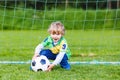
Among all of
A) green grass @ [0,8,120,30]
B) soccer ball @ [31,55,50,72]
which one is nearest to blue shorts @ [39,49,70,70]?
soccer ball @ [31,55,50,72]

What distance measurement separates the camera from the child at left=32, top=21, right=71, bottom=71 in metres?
5.66

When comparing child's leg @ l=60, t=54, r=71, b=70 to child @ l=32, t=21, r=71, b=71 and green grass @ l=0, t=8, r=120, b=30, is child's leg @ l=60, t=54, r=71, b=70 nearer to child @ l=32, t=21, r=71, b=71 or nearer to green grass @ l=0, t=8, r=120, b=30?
child @ l=32, t=21, r=71, b=71

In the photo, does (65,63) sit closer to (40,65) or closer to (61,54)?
(61,54)

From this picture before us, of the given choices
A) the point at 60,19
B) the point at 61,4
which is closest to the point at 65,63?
the point at 60,19

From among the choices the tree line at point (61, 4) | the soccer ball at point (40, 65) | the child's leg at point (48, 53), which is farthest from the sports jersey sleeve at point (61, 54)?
the tree line at point (61, 4)

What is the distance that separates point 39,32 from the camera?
48.1 feet

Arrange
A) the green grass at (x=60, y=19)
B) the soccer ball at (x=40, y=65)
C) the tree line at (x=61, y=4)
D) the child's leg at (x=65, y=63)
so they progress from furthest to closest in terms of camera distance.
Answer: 1. the tree line at (x=61, y=4)
2. the green grass at (x=60, y=19)
3. the child's leg at (x=65, y=63)
4. the soccer ball at (x=40, y=65)

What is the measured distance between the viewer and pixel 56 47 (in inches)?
229

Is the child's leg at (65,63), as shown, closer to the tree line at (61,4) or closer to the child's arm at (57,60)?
the child's arm at (57,60)

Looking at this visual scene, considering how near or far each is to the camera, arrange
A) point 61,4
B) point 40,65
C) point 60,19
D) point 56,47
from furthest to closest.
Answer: point 61,4 → point 60,19 → point 56,47 → point 40,65

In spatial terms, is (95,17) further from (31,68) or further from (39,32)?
(31,68)

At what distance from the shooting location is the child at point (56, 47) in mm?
5664

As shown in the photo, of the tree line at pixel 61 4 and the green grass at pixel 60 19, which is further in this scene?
the tree line at pixel 61 4

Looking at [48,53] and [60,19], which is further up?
[48,53]
